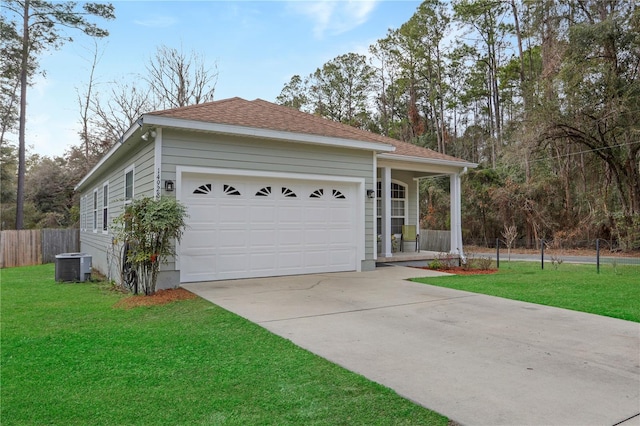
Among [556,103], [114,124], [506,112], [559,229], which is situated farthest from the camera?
[506,112]

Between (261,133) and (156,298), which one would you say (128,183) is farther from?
(156,298)

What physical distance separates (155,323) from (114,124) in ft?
74.9

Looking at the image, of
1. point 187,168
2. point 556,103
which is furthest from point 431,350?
point 556,103

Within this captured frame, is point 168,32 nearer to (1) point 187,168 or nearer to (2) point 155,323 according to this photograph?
(1) point 187,168

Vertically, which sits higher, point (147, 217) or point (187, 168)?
point (187, 168)

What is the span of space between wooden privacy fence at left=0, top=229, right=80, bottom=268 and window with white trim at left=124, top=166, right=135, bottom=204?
941cm

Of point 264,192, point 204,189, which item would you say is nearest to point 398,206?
point 264,192

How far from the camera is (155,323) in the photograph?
16.9 ft

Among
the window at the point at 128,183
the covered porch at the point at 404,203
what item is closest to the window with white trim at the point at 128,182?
the window at the point at 128,183

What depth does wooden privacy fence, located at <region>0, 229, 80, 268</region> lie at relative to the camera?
51.5 feet

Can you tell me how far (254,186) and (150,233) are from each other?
2578mm

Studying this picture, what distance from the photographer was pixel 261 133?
8.31 metres

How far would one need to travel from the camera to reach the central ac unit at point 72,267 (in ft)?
31.8

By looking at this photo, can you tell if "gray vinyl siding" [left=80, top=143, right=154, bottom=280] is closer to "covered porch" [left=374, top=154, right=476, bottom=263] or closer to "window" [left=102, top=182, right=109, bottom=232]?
"window" [left=102, top=182, right=109, bottom=232]
